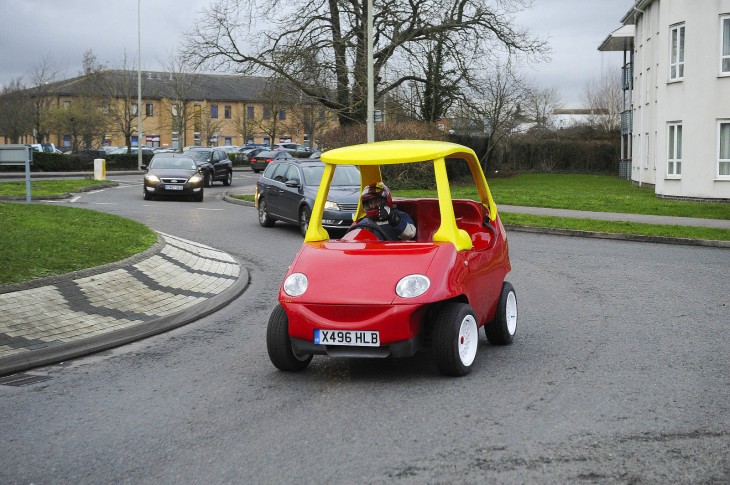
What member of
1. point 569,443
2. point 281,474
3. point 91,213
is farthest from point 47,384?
point 91,213

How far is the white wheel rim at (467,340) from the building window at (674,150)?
27485 millimetres

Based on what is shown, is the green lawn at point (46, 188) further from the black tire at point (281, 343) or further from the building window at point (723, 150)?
the building window at point (723, 150)

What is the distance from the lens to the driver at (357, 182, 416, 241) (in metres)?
7.87

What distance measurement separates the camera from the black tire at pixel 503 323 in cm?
810

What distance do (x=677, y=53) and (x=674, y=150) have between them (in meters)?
3.49

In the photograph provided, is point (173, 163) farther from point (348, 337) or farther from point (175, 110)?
point (175, 110)

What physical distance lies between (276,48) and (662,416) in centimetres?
3466

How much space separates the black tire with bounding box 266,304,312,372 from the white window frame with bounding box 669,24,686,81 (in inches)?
1115

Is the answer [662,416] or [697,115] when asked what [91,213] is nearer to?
[662,416]

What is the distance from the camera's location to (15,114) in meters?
66.3

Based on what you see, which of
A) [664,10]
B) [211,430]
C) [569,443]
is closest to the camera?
[569,443]

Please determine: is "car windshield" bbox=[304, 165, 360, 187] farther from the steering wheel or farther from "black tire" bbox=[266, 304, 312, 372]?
"black tire" bbox=[266, 304, 312, 372]

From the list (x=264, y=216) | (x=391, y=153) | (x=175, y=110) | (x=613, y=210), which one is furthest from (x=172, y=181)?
(x=175, y=110)

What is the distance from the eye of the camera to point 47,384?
6.94 metres
